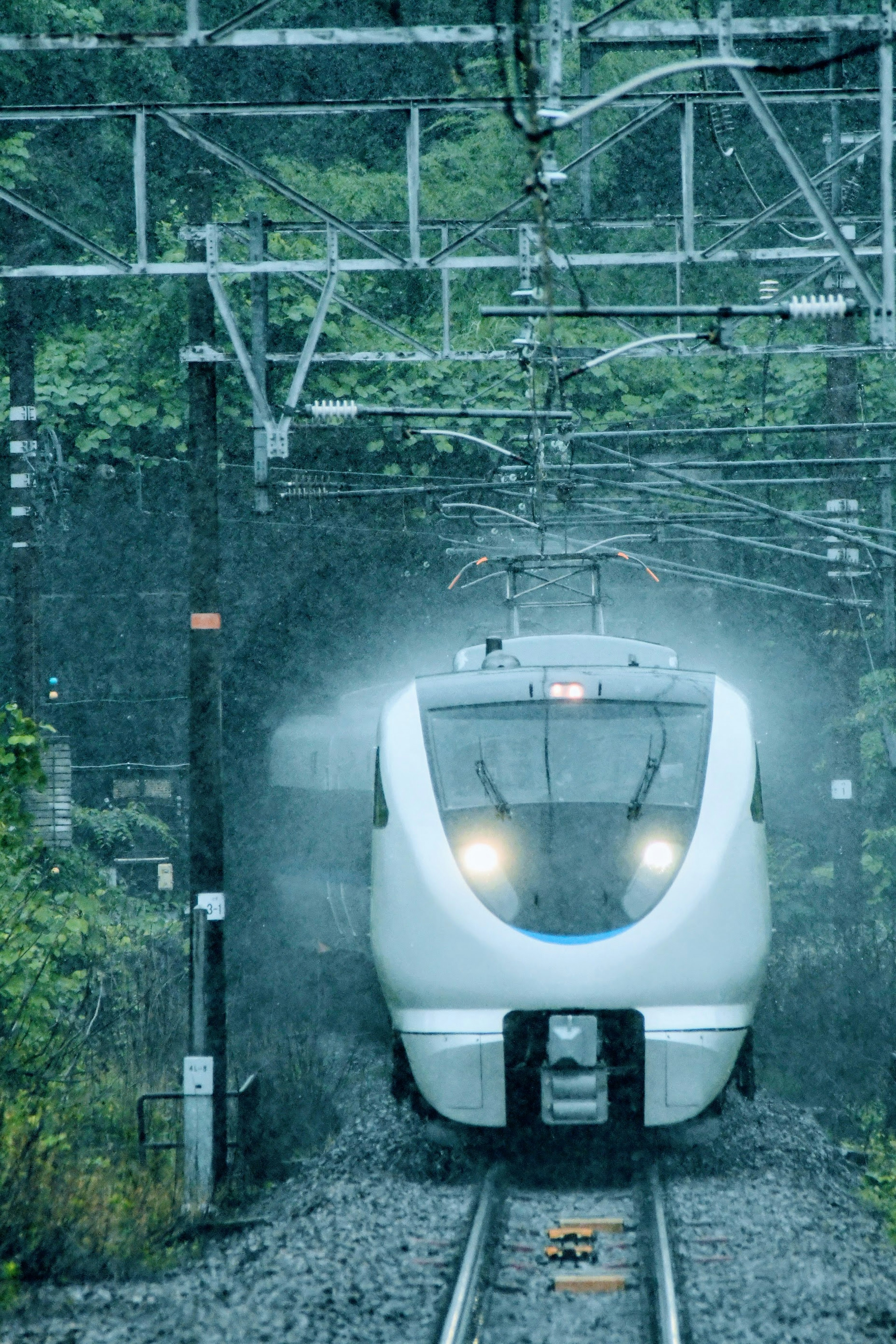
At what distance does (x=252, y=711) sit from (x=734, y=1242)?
59.1 feet

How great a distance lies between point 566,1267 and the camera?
299 inches

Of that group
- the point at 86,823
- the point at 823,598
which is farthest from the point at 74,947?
the point at 86,823

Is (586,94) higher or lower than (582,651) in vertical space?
higher

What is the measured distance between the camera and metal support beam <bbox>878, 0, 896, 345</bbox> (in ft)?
26.7

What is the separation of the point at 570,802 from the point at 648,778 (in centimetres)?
50

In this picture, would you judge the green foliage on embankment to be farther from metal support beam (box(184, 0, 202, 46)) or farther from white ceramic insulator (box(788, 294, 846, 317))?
white ceramic insulator (box(788, 294, 846, 317))

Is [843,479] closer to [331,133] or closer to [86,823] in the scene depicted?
[86,823]

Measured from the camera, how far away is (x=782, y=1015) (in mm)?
13523

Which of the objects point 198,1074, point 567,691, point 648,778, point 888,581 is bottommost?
point 198,1074

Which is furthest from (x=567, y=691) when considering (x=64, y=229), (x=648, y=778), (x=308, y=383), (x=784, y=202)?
(x=308, y=383)

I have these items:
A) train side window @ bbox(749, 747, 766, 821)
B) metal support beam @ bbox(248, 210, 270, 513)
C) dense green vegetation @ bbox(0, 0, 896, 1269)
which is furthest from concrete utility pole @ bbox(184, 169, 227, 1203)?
train side window @ bbox(749, 747, 766, 821)

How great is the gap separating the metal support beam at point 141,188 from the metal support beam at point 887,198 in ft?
14.6

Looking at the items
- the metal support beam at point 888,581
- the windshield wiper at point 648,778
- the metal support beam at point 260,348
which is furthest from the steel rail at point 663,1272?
the metal support beam at point 888,581

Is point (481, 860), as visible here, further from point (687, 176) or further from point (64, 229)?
point (687, 176)
